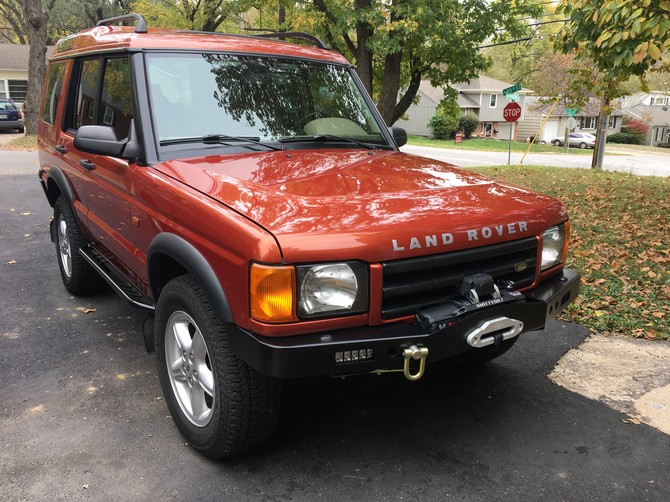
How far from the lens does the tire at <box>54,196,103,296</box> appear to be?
15.6 ft

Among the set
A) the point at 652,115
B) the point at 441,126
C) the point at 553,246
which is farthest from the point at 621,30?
the point at 652,115

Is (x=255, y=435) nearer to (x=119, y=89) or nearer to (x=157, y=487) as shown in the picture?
(x=157, y=487)

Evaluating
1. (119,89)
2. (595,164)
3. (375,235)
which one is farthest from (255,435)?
(595,164)

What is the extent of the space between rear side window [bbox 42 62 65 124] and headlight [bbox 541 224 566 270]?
4.09 meters

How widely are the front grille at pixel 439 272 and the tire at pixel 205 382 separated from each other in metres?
0.66

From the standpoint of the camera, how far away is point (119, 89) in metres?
3.65

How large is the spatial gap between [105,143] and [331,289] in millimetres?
1667

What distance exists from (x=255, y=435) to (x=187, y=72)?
216 centimetres

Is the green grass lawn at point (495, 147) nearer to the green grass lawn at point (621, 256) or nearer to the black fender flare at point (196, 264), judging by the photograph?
the green grass lawn at point (621, 256)

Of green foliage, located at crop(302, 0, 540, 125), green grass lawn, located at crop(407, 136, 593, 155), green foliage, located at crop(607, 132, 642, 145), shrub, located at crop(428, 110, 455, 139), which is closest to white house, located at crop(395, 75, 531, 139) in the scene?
shrub, located at crop(428, 110, 455, 139)

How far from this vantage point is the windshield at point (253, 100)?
3.36 meters

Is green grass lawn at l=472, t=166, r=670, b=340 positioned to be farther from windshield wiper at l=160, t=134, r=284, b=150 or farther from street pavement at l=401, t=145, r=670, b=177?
street pavement at l=401, t=145, r=670, b=177

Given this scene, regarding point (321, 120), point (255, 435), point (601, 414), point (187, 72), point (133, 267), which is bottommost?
point (601, 414)

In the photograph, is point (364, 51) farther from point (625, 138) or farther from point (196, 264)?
point (625, 138)
